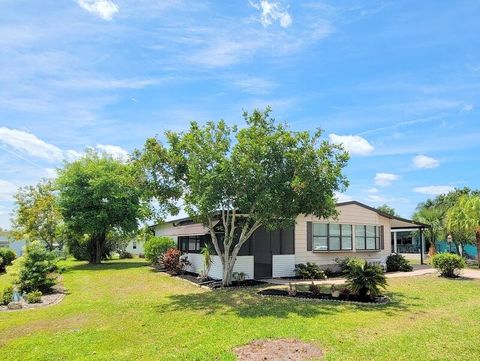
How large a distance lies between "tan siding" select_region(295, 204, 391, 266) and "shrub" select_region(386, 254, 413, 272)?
444 millimetres

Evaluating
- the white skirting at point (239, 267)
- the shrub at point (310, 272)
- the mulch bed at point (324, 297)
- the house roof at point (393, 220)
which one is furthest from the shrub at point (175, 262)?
the mulch bed at point (324, 297)

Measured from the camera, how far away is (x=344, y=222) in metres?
21.0

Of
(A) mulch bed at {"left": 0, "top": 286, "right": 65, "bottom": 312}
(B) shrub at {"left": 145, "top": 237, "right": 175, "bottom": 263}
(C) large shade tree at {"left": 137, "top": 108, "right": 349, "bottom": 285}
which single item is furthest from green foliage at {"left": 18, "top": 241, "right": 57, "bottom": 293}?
(B) shrub at {"left": 145, "top": 237, "right": 175, "bottom": 263}

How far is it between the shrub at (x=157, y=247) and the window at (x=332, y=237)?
9.90 m

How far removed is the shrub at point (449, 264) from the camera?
18.1 metres

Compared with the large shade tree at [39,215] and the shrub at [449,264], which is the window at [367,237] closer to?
the shrub at [449,264]

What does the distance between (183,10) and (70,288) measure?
1243 centimetres

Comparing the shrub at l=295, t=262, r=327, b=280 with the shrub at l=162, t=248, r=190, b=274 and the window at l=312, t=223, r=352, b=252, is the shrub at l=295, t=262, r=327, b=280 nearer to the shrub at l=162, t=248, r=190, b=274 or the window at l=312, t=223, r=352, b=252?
the window at l=312, t=223, r=352, b=252

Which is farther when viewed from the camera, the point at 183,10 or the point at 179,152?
the point at 179,152

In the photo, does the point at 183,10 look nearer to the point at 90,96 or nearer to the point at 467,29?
the point at 90,96

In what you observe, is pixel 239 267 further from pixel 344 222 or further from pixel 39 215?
pixel 39 215

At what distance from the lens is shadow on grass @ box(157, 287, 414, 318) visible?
34.4 ft

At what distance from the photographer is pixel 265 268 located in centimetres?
1819

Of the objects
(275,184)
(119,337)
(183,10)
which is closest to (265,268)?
(275,184)
